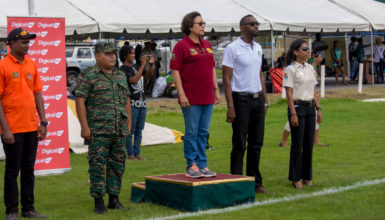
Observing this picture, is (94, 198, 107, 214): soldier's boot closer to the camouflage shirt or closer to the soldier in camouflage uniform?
the soldier in camouflage uniform

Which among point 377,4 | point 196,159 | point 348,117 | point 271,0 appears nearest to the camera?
point 196,159

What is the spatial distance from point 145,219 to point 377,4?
24.6 m

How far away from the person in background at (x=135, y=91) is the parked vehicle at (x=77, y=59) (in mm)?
19172

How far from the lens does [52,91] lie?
9.77m

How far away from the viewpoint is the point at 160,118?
17828 millimetres

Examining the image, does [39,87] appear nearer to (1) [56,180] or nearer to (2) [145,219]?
(2) [145,219]

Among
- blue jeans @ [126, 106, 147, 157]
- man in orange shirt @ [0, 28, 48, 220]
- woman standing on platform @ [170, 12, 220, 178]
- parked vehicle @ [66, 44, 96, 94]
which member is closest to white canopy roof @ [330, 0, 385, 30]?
parked vehicle @ [66, 44, 96, 94]

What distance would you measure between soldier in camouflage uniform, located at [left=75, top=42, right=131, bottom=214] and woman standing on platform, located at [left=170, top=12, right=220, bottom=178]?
0.64 metres

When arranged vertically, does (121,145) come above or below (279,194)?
above

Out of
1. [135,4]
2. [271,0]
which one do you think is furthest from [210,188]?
[271,0]

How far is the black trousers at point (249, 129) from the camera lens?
753 cm

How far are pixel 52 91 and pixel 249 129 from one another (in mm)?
3436

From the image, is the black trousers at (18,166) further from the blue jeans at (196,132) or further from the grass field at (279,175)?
the blue jeans at (196,132)

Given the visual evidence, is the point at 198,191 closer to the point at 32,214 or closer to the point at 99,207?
the point at 99,207
